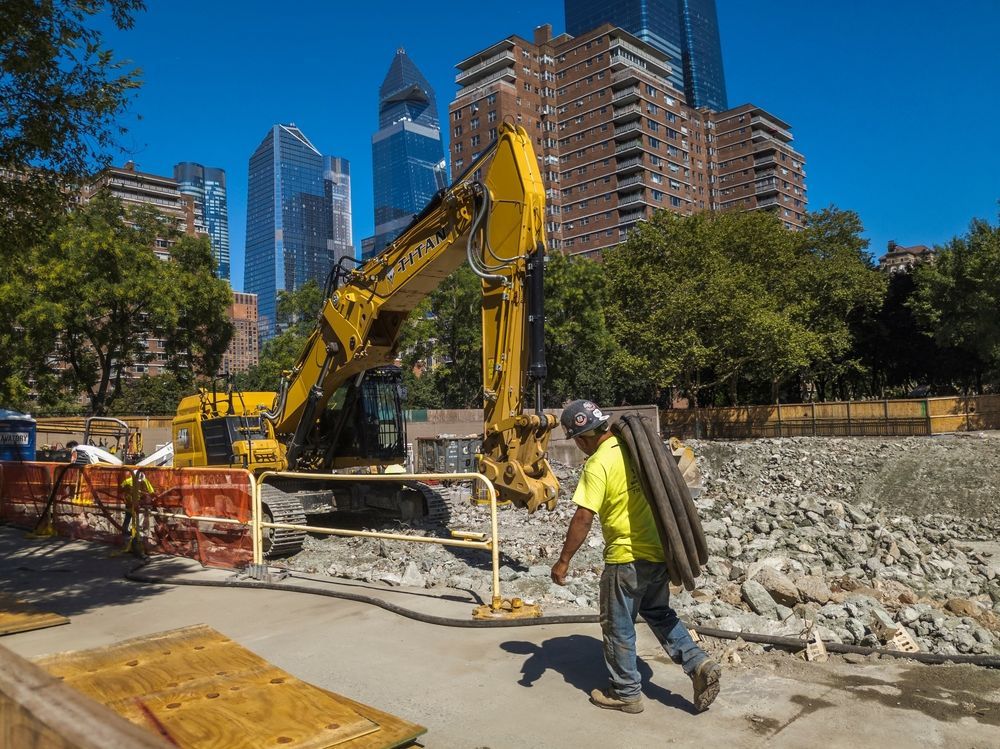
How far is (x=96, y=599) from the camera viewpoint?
7.65m

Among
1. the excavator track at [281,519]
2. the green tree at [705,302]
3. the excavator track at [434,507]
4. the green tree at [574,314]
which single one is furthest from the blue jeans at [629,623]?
the green tree at [574,314]

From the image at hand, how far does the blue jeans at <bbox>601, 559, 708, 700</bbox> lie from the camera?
404 cm

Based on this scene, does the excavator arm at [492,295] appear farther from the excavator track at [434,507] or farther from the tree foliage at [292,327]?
the tree foliage at [292,327]

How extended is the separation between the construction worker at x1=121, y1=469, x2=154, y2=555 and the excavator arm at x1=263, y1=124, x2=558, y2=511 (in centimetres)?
290

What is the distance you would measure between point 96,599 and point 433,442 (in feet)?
50.8

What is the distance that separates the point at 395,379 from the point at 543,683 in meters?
8.99

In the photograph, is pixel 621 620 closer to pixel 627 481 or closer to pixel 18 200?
pixel 627 481

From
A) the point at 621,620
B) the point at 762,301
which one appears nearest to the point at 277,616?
the point at 621,620

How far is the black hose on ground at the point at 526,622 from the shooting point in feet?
15.2

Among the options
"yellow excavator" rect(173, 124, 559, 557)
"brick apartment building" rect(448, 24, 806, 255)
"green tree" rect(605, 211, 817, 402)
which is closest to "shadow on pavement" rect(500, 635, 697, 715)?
"yellow excavator" rect(173, 124, 559, 557)

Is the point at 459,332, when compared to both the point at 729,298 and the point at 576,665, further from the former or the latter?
the point at 576,665

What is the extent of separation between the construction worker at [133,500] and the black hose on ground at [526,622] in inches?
70.2

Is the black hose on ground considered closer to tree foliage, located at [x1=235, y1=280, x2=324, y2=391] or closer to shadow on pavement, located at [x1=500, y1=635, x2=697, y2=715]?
shadow on pavement, located at [x1=500, y1=635, x2=697, y2=715]

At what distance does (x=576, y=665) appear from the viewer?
16.0ft
